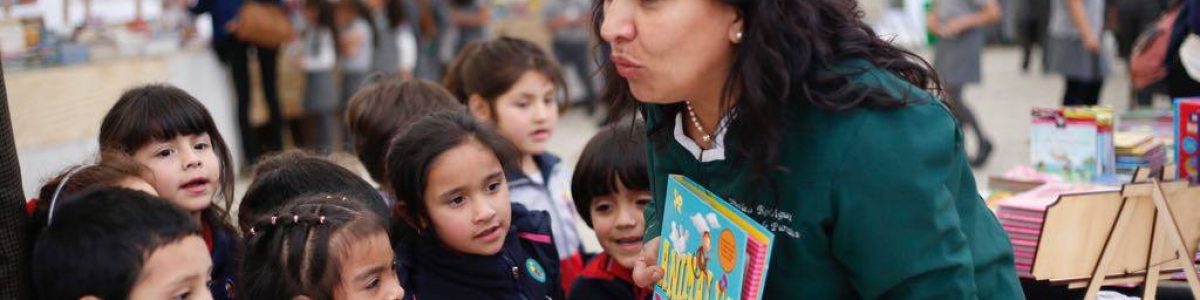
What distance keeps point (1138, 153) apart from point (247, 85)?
16.7 ft

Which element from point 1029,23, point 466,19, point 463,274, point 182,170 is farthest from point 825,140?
point 1029,23

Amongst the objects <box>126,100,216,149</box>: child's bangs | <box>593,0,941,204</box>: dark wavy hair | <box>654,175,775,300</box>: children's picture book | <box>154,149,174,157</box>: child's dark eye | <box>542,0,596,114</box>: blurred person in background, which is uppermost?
<box>593,0,941,204</box>: dark wavy hair

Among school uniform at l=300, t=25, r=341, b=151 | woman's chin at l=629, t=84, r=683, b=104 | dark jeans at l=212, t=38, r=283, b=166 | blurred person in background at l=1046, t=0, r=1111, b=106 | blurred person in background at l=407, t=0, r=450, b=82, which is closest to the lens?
woman's chin at l=629, t=84, r=683, b=104

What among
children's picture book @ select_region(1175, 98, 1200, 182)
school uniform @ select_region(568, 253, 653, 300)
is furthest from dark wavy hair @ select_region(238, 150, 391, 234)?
children's picture book @ select_region(1175, 98, 1200, 182)

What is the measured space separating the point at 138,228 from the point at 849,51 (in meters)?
1.15

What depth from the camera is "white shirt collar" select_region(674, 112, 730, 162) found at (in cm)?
165

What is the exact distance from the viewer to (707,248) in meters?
1.67

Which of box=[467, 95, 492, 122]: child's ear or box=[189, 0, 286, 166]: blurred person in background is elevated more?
box=[467, 95, 492, 122]: child's ear

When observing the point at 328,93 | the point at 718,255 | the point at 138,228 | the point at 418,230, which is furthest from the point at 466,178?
the point at 328,93

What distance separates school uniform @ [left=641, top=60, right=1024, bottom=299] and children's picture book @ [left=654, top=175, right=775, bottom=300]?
49mm

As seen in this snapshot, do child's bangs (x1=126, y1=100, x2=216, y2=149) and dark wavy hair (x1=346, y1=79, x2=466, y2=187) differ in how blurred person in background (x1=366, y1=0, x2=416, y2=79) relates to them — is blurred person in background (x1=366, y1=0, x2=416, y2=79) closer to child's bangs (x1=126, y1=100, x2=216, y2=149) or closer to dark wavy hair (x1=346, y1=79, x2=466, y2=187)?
dark wavy hair (x1=346, y1=79, x2=466, y2=187)

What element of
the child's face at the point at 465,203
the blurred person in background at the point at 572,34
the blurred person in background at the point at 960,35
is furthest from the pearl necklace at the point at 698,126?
the blurred person in background at the point at 572,34

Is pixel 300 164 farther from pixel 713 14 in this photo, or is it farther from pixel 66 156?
pixel 66 156

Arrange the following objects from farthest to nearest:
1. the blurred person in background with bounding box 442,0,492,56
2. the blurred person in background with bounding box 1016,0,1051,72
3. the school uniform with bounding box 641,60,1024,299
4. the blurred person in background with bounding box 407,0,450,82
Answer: the blurred person in background with bounding box 1016,0,1051,72 < the blurred person in background with bounding box 442,0,492,56 < the blurred person in background with bounding box 407,0,450,82 < the school uniform with bounding box 641,60,1024,299
